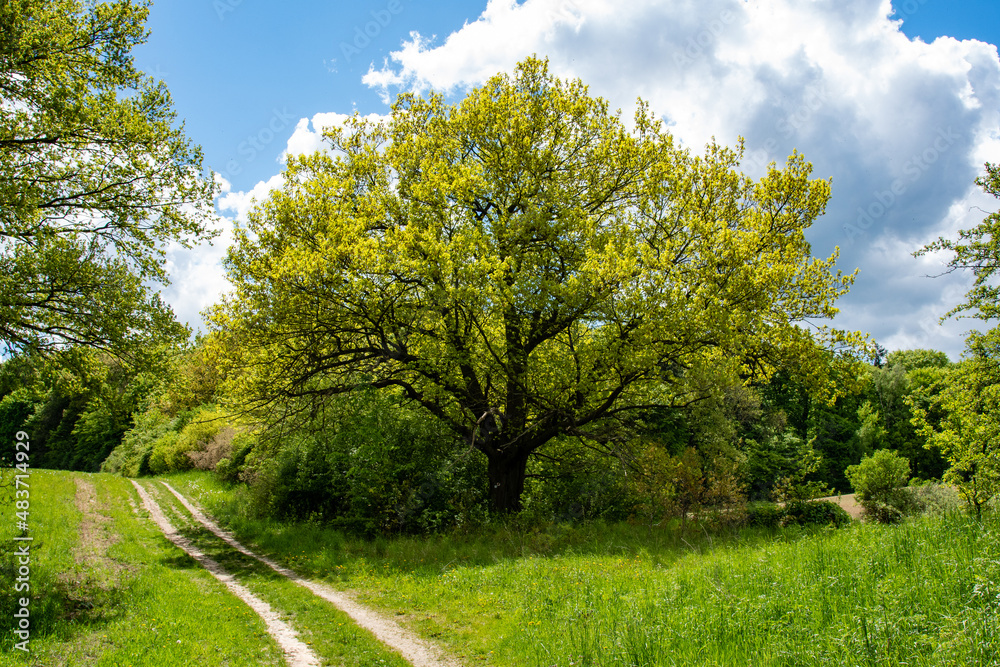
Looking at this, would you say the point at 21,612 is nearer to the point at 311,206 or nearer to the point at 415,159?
the point at 311,206

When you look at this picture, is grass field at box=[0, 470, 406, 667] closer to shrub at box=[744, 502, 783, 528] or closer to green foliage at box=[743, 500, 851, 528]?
shrub at box=[744, 502, 783, 528]

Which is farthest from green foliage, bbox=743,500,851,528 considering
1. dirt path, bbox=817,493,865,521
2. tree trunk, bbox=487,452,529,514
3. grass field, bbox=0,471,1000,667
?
tree trunk, bbox=487,452,529,514

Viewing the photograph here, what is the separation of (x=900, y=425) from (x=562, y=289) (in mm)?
51608

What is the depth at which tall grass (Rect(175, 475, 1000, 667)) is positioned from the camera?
4.91 metres

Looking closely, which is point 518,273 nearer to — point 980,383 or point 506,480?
point 506,480

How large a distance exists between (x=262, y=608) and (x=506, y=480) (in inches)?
327

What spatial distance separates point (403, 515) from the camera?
1561cm

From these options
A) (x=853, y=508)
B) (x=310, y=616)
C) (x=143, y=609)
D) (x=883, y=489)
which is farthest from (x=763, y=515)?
(x=143, y=609)

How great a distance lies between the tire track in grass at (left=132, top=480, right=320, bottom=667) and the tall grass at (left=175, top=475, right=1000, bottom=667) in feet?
5.42

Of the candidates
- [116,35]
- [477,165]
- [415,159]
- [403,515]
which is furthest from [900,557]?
[116,35]

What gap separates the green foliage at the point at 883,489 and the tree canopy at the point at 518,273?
6.18 meters

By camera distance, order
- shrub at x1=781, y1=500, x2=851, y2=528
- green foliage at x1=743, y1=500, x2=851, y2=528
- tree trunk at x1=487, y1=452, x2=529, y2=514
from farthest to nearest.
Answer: tree trunk at x1=487, y1=452, x2=529, y2=514 < shrub at x1=781, y1=500, x2=851, y2=528 < green foliage at x1=743, y1=500, x2=851, y2=528

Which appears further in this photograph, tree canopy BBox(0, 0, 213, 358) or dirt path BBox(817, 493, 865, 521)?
dirt path BBox(817, 493, 865, 521)

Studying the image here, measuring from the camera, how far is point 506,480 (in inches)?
651
